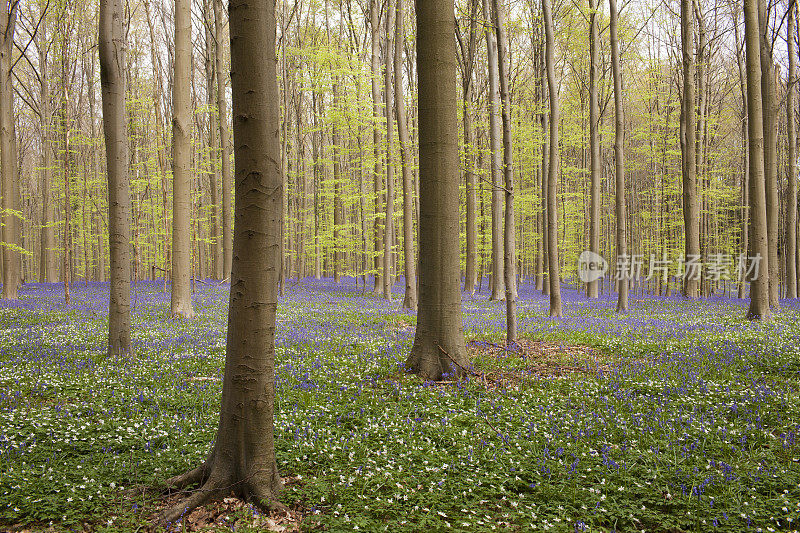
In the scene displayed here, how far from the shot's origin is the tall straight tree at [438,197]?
748cm

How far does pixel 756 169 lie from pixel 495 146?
8106 millimetres

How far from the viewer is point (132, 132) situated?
95.5ft

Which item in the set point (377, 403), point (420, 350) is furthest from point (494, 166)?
point (377, 403)

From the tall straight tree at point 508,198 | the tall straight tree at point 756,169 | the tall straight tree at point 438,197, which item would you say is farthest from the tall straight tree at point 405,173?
the tall straight tree at point 756,169

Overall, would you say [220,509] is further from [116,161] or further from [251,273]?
[116,161]

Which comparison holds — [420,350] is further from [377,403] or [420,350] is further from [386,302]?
[386,302]

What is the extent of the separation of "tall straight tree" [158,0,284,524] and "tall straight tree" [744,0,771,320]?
15437mm

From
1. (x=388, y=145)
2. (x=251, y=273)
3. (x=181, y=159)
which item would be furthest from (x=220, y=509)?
(x=388, y=145)

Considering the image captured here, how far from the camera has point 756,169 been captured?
14.0 meters

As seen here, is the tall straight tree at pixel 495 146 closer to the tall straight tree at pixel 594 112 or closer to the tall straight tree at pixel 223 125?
the tall straight tree at pixel 594 112

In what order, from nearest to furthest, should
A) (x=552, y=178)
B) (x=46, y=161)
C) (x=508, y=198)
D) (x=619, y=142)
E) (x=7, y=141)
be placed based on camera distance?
(x=508, y=198), (x=552, y=178), (x=619, y=142), (x=7, y=141), (x=46, y=161)

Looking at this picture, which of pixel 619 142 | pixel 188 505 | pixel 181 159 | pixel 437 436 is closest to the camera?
pixel 188 505

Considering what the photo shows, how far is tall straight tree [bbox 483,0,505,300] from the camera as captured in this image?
1430 centimetres

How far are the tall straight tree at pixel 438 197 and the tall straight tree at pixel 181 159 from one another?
1032 centimetres
